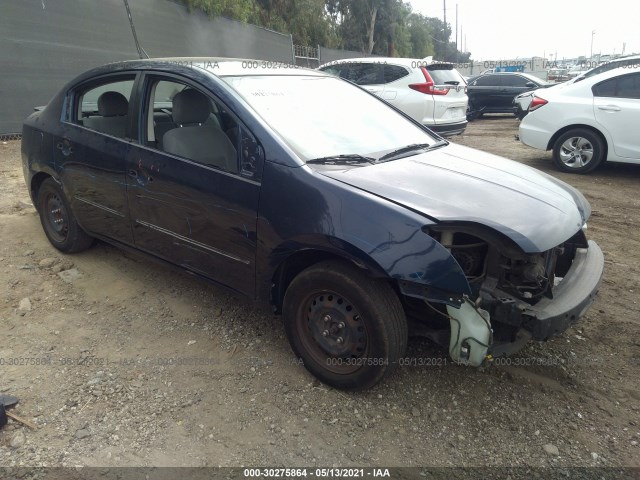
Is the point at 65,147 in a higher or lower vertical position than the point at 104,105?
lower

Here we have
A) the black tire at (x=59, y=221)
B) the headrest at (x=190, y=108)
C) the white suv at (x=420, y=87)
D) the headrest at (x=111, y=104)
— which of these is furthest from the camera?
the white suv at (x=420, y=87)

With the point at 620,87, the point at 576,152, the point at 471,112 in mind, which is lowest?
the point at 576,152

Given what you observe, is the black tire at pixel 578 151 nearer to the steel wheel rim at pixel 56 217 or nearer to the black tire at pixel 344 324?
the black tire at pixel 344 324

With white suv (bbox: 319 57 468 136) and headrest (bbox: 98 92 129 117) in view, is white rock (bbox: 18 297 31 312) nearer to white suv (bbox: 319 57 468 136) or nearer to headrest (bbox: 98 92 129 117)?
headrest (bbox: 98 92 129 117)

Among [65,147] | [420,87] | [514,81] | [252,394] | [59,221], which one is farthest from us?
[514,81]

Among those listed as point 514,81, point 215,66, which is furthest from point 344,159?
point 514,81

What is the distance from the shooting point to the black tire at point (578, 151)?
23.6ft

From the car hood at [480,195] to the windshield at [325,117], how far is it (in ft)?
0.82

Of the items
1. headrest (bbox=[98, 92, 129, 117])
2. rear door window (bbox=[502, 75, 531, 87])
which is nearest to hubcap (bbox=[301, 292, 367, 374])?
headrest (bbox=[98, 92, 129, 117])

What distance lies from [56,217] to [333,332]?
3.02 metres

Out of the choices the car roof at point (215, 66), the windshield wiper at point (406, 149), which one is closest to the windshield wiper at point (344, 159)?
the windshield wiper at point (406, 149)

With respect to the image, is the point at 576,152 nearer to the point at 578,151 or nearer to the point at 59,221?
the point at 578,151

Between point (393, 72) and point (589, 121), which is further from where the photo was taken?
point (393, 72)

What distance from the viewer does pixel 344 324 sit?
8.40ft
